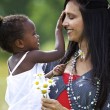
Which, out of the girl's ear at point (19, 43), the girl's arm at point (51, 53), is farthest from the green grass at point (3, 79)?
the girl's ear at point (19, 43)

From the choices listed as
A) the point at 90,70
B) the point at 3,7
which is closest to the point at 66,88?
the point at 90,70

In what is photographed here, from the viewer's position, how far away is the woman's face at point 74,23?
5.01m

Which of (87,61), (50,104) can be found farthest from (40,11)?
(50,104)

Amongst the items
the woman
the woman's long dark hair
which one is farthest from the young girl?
the woman's long dark hair

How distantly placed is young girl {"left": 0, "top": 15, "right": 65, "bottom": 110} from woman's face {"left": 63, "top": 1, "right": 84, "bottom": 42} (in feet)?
0.76

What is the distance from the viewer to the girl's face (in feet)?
16.9

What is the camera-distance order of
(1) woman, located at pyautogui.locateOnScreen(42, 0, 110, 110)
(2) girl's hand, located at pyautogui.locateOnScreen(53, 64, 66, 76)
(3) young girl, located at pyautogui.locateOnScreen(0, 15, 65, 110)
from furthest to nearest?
(2) girl's hand, located at pyautogui.locateOnScreen(53, 64, 66, 76), (3) young girl, located at pyautogui.locateOnScreen(0, 15, 65, 110), (1) woman, located at pyautogui.locateOnScreen(42, 0, 110, 110)

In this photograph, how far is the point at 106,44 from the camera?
4973 millimetres

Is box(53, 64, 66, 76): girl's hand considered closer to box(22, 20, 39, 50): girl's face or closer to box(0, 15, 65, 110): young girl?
box(0, 15, 65, 110): young girl

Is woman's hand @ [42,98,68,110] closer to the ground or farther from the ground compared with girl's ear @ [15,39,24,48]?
closer to the ground

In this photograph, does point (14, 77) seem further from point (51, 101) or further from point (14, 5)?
point (14, 5)

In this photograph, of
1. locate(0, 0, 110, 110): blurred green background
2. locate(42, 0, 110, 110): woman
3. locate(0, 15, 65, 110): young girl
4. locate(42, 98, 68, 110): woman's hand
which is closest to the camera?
locate(42, 98, 68, 110): woman's hand

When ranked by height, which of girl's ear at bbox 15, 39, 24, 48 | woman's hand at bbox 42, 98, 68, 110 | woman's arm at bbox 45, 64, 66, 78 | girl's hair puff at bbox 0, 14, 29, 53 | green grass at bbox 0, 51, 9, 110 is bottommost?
green grass at bbox 0, 51, 9, 110

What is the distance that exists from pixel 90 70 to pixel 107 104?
0.25 meters
